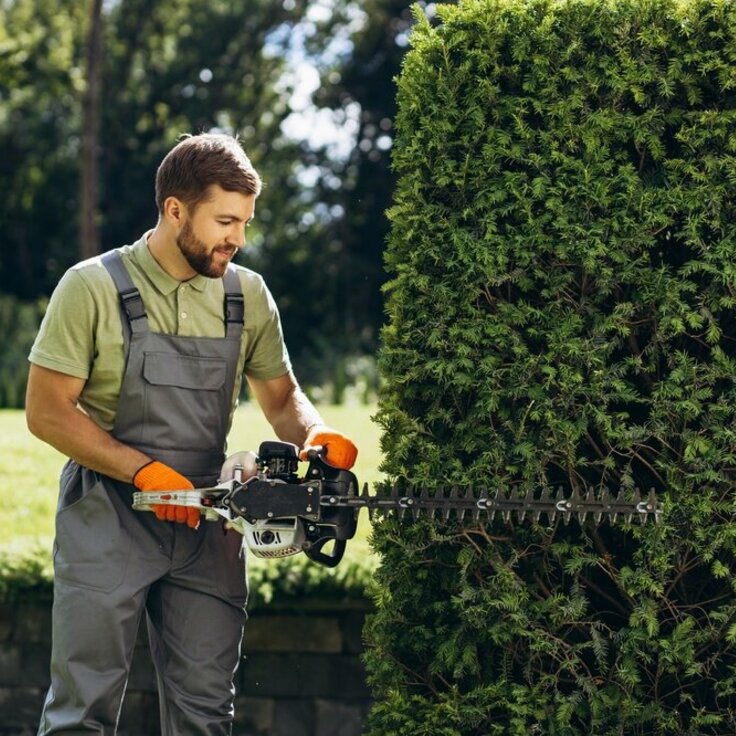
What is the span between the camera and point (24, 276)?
2386 centimetres

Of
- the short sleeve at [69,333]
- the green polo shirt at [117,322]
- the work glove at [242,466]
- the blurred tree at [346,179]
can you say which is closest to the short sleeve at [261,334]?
the green polo shirt at [117,322]

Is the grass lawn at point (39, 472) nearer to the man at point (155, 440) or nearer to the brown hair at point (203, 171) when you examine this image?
the man at point (155, 440)

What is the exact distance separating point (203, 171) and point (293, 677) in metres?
2.16

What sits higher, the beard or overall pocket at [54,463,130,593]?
the beard

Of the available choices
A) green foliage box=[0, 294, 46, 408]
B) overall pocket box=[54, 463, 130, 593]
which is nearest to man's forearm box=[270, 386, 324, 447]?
overall pocket box=[54, 463, 130, 593]

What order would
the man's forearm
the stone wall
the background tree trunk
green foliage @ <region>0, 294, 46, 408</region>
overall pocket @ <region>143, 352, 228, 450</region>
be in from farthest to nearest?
the background tree trunk, green foliage @ <region>0, 294, 46, 408</region>, the stone wall, the man's forearm, overall pocket @ <region>143, 352, 228, 450</region>

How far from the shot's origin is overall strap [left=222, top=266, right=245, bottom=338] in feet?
12.6

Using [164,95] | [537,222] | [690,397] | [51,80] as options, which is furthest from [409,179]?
[164,95]

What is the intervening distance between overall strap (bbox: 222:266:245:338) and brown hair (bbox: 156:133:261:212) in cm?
29

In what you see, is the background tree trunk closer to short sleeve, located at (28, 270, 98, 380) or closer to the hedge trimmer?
short sleeve, located at (28, 270, 98, 380)

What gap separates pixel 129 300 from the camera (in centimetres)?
364

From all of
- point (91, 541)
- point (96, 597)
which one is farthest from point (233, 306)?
point (96, 597)

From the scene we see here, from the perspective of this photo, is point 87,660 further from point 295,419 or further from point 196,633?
point 295,419

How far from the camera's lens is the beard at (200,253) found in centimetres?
368
